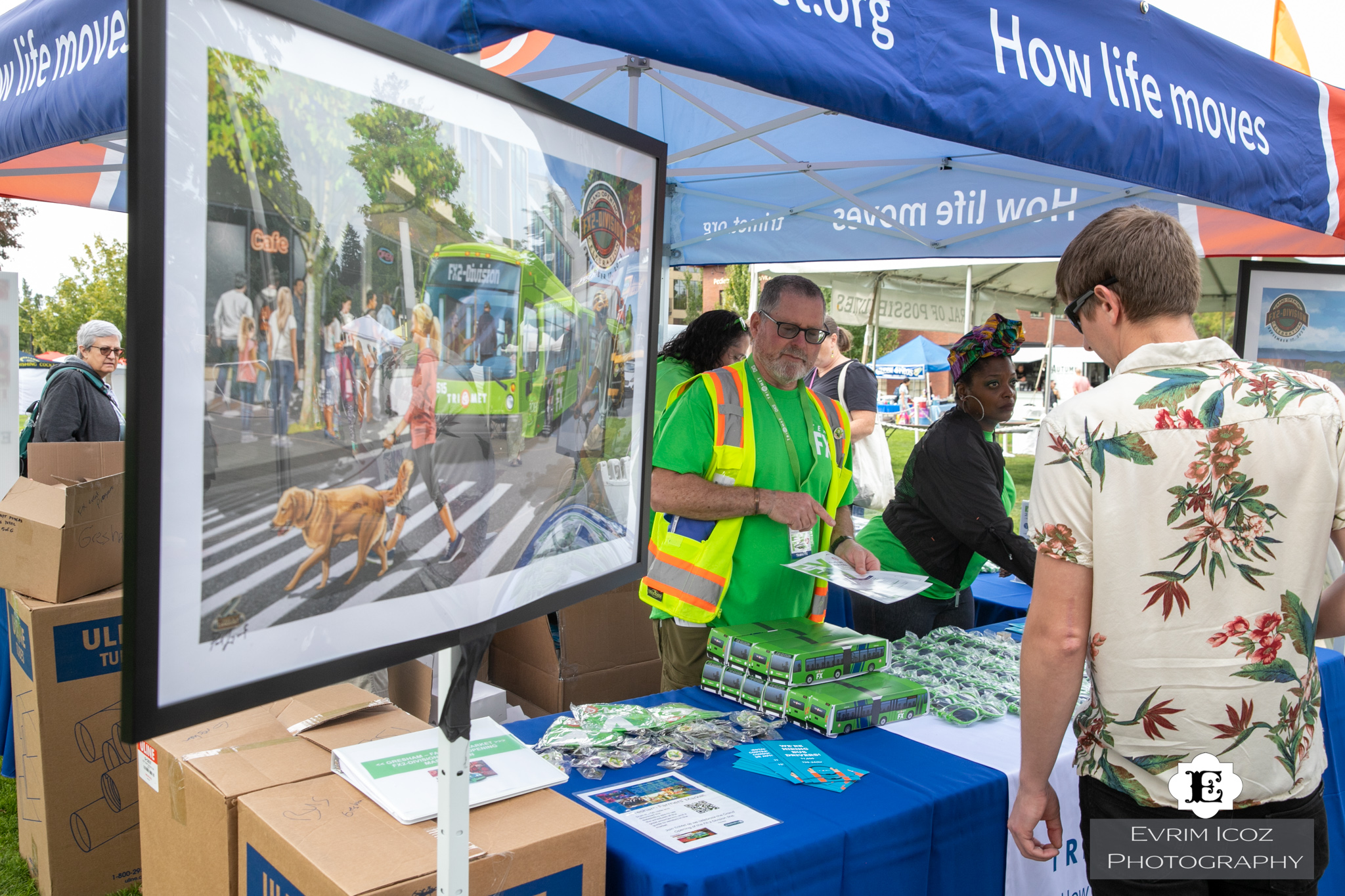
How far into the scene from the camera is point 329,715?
1.85 m

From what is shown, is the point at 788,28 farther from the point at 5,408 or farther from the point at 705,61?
the point at 5,408

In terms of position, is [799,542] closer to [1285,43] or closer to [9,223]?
[1285,43]

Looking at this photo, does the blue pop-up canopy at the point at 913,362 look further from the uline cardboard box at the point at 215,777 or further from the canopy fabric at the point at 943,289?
the uline cardboard box at the point at 215,777

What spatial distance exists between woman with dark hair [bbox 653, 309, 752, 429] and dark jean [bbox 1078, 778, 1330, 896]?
305 cm

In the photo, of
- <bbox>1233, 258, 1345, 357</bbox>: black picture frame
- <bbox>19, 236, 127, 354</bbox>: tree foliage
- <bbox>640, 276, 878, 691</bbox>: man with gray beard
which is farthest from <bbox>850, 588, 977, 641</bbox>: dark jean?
<bbox>19, 236, 127, 354</bbox>: tree foliage

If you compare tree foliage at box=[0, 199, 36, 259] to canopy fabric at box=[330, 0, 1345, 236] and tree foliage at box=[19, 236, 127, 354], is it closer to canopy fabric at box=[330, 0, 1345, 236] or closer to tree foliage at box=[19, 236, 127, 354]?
tree foliage at box=[19, 236, 127, 354]

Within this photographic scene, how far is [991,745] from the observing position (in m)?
2.05

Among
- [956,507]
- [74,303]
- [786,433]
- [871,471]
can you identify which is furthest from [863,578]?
[74,303]

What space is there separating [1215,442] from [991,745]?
962mm

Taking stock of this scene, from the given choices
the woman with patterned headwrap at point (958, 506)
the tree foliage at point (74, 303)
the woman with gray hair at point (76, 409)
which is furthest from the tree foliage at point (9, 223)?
the woman with patterned headwrap at point (958, 506)

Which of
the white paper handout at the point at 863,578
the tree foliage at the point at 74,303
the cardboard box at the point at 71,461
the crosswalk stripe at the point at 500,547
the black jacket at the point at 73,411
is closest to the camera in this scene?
the crosswalk stripe at the point at 500,547

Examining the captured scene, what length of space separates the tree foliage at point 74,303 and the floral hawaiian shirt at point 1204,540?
28372mm

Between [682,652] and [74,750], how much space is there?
2.01 m

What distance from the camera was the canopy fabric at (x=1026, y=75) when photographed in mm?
1384
